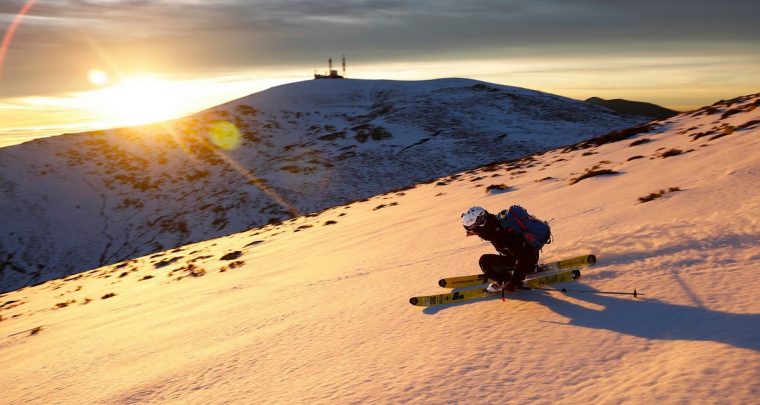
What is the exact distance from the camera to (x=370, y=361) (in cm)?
527

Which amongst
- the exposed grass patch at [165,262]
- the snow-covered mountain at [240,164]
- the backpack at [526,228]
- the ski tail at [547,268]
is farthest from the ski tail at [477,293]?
the snow-covered mountain at [240,164]

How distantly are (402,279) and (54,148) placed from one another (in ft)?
300

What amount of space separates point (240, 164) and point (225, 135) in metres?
18.8

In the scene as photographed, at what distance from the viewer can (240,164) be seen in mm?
68688

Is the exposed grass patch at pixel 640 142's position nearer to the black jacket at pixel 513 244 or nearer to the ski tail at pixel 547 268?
the ski tail at pixel 547 268

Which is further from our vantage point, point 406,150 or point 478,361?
point 406,150

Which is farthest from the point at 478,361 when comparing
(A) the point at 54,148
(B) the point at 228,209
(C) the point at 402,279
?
(A) the point at 54,148

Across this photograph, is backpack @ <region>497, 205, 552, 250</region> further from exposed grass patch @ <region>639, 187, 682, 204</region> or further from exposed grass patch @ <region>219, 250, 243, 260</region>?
exposed grass patch @ <region>219, 250, 243, 260</region>

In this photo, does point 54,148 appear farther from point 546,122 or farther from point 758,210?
point 758,210

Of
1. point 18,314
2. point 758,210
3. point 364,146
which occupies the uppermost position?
point 364,146

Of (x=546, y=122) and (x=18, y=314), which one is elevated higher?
(x=546, y=122)

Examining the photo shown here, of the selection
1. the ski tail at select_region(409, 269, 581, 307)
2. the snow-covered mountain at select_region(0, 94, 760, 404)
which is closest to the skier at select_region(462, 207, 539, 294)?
the ski tail at select_region(409, 269, 581, 307)

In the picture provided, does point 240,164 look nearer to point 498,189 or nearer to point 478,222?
point 498,189

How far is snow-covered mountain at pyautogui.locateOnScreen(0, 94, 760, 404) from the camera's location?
14.0ft
